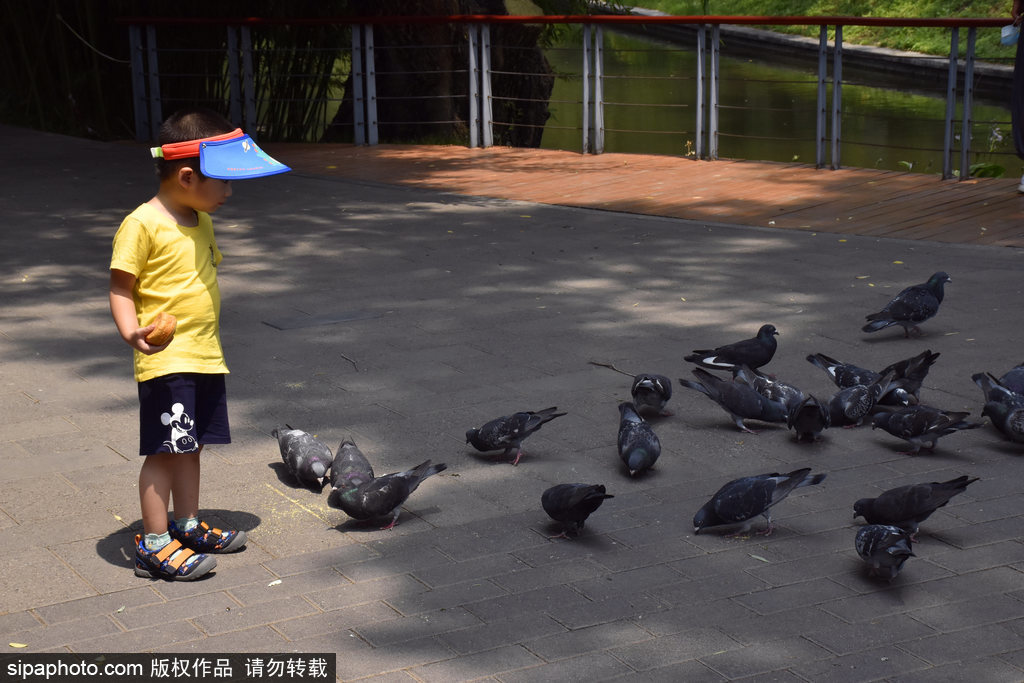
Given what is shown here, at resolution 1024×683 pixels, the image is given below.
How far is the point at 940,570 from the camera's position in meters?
3.84

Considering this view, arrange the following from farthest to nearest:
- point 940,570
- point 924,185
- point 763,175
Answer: point 763,175
point 924,185
point 940,570

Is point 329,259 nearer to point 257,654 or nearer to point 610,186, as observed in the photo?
point 610,186

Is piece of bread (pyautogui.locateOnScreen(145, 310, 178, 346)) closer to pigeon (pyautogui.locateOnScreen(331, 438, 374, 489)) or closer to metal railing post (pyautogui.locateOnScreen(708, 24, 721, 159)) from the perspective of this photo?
pigeon (pyautogui.locateOnScreen(331, 438, 374, 489))

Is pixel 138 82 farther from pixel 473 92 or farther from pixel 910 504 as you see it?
pixel 910 504

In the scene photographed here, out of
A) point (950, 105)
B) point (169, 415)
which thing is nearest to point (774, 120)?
point (950, 105)

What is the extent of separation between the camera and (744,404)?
16.7ft

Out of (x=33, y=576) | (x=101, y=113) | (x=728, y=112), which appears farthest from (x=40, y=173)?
(x=728, y=112)

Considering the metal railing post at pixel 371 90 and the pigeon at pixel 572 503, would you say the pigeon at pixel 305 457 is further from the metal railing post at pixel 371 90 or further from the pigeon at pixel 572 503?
the metal railing post at pixel 371 90

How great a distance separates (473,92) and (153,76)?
402 cm

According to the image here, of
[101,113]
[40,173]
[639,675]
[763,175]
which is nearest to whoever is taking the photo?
[639,675]

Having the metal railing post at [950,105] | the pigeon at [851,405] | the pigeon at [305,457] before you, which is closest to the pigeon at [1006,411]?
the pigeon at [851,405]

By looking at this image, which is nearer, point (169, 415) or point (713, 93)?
point (169, 415)

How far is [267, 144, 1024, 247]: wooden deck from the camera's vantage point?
9.46 metres

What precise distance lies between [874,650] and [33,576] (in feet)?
8.27
